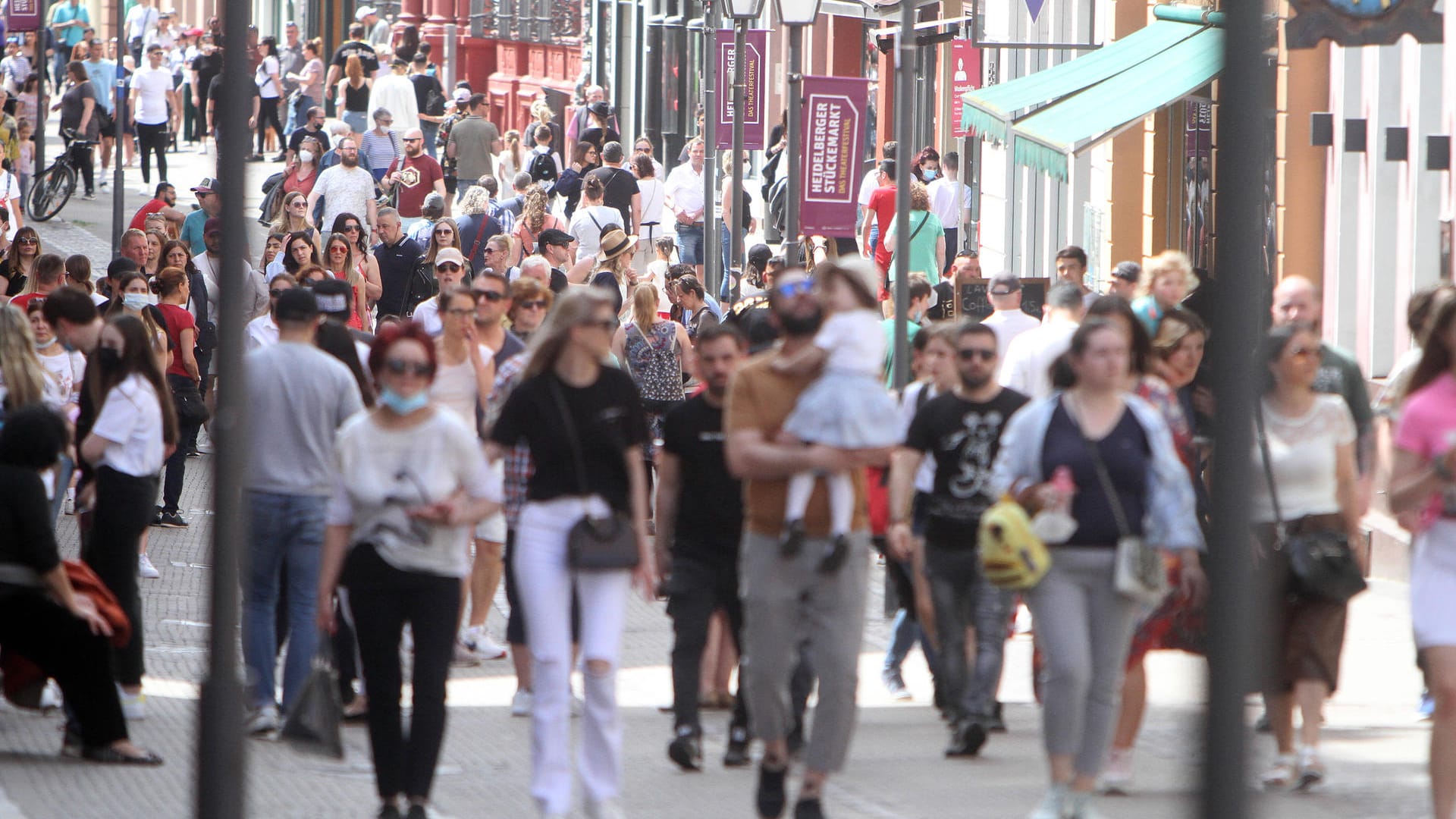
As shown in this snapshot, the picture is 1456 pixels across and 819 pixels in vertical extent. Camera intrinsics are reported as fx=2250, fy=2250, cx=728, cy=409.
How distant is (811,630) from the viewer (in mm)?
7035

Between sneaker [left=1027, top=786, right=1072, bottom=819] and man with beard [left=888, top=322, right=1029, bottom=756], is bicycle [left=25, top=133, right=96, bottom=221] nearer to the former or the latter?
man with beard [left=888, top=322, right=1029, bottom=756]

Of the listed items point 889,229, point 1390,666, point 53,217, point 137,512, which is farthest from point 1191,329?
point 53,217

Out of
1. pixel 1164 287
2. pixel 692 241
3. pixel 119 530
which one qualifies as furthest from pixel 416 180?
pixel 119 530

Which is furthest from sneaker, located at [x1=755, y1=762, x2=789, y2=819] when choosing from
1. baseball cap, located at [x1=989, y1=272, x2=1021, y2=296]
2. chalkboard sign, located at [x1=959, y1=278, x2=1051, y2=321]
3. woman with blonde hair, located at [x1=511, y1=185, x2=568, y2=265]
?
woman with blonde hair, located at [x1=511, y1=185, x2=568, y2=265]

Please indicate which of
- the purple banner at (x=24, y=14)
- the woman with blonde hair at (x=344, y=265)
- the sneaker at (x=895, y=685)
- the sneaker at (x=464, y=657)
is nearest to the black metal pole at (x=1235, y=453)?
the sneaker at (x=895, y=685)

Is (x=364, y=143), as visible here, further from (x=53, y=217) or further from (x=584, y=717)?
(x=584, y=717)

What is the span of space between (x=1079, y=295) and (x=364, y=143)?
57.6 feet

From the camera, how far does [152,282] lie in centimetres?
1446

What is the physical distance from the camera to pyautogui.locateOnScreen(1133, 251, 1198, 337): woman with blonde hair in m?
10.9

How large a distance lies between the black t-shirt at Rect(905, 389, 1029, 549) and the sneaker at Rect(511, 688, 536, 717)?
2.08 meters

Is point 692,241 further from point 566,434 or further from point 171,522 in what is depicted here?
point 566,434

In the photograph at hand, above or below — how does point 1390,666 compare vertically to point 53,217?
below

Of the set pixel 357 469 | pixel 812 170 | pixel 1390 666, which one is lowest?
pixel 1390 666

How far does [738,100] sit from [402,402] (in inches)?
427
